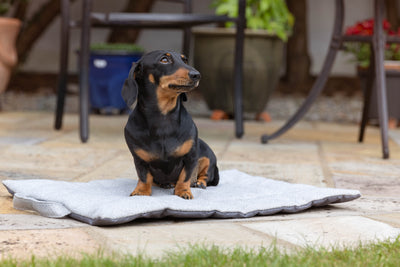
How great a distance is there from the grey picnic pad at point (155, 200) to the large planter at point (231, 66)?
2.81 metres

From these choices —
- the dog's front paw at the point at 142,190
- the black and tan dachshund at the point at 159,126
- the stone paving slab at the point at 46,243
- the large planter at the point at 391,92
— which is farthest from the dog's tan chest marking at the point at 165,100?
the large planter at the point at 391,92

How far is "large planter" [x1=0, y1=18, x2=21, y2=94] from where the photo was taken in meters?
4.98

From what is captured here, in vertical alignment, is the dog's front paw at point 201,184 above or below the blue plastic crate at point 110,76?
above

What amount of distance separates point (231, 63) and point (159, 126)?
3093 mm

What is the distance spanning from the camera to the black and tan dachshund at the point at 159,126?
1926 millimetres

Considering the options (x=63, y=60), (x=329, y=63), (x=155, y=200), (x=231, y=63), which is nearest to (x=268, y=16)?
(x=231, y=63)

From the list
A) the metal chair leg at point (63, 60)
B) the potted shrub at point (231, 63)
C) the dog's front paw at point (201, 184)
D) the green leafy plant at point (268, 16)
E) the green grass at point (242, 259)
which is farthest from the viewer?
the green leafy plant at point (268, 16)

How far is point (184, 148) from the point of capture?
1.97 m

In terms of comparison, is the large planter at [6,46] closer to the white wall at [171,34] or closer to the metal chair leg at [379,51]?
the white wall at [171,34]

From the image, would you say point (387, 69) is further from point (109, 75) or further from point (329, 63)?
point (109, 75)

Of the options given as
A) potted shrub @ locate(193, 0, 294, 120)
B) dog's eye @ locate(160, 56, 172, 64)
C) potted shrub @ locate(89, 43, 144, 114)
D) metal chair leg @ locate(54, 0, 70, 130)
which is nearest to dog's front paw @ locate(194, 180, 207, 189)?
dog's eye @ locate(160, 56, 172, 64)

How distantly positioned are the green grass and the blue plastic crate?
3.85 metres

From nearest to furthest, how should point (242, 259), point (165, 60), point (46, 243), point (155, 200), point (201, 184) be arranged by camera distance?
1. point (242, 259)
2. point (46, 243)
3. point (155, 200)
4. point (165, 60)
5. point (201, 184)

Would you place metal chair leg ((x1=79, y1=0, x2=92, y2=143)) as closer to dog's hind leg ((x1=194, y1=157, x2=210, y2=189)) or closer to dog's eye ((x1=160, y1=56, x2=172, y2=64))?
dog's hind leg ((x1=194, y1=157, x2=210, y2=189))
